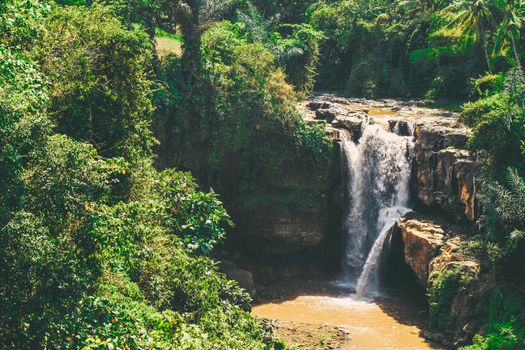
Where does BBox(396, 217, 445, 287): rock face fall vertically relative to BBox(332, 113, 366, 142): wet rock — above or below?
below

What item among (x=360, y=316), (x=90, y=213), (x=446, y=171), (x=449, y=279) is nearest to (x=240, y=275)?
(x=360, y=316)

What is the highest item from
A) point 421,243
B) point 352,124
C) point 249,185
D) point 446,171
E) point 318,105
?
point 318,105

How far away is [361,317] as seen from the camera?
2277 centimetres

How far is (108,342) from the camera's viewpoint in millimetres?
8953

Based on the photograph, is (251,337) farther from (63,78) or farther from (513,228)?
(513,228)

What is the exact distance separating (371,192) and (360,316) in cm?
614

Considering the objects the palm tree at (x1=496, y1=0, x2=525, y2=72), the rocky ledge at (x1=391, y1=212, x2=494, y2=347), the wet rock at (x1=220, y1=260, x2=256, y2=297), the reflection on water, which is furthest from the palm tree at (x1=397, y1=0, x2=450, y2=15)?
the wet rock at (x1=220, y1=260, x2=256, y2=297)

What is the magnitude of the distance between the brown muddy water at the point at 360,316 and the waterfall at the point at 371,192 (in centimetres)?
185

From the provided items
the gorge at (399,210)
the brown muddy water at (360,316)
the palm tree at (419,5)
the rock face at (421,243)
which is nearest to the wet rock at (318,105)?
the gorge at (399,210)

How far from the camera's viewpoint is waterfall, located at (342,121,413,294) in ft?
85.9

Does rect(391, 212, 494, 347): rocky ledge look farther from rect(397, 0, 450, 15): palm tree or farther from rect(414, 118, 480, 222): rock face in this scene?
rect(397, 0, 450, 15): palm tree

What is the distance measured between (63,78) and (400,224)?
1530 cm

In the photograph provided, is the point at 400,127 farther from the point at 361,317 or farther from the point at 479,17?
the point at 361,317

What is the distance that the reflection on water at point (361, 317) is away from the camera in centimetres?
2064
